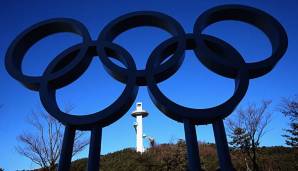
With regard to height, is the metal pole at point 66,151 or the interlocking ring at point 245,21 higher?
the interlocking ring at point 245,21

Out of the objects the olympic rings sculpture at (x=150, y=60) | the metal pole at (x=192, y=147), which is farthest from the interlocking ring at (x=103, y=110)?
the metal pole at (x=192, y=147)

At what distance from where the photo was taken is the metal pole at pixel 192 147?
5818 millimetres

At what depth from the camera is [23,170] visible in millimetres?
29031

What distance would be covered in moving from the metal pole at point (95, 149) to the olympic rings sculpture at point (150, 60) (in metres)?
0.16

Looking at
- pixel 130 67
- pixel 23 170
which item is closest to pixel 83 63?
pixel 130 67

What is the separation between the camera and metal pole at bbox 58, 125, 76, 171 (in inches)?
246

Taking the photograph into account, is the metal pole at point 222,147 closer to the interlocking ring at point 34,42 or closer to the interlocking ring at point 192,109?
the interlocking ring at point 192,109

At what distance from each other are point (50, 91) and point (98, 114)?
148 centimetres

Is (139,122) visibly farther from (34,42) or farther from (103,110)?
(103,110)

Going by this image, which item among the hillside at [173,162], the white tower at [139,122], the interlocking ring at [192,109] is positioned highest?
the white tower at [139,122]

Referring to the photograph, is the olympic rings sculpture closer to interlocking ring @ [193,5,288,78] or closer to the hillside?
interlocking ring @ [193,5,288,78]

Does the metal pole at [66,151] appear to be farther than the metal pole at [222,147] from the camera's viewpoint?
Yes

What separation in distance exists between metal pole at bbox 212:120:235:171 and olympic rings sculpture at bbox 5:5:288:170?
0.19m

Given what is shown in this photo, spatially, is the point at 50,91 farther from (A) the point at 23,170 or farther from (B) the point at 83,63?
(A) the point at 23,170
